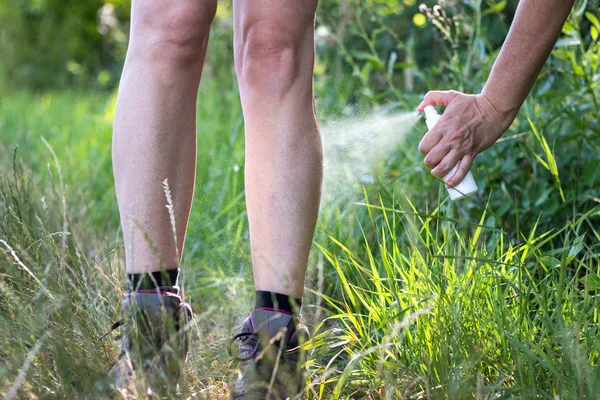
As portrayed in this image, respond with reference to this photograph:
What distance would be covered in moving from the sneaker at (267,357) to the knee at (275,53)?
441 millimetres

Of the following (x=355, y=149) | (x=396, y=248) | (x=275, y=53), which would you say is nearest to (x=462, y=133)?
(x=396, y=248)

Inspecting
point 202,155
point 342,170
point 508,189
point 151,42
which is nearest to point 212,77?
point 202,155

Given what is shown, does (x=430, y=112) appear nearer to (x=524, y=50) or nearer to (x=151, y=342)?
(x=524, y=50)

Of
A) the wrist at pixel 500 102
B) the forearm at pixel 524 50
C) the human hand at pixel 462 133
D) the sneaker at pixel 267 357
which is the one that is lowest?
the sneaker at pixel 267 357

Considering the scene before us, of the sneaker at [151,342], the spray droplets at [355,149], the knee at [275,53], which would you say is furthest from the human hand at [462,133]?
the spray droplets at [355,149]

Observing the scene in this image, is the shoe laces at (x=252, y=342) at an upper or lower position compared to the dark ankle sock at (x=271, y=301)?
lower

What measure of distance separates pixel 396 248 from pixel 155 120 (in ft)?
1.77

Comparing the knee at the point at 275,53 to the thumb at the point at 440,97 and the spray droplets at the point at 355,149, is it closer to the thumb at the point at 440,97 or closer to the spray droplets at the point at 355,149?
the thumb at the point at 440,97

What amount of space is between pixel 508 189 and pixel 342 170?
60 cm

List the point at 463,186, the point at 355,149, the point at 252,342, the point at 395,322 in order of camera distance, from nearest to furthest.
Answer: the point at 395,322 → the point at 252,342 → the point at 463,186 → the point at 355,149

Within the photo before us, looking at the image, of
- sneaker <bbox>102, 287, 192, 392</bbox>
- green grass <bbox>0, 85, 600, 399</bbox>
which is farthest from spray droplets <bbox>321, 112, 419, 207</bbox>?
sneaker <bbox>102, 287, 192, 392</bbox>

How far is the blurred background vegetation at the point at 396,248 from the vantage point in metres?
1.24

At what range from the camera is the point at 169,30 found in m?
1.40

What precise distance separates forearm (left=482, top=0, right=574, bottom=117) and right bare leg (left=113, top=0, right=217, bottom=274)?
58cm
